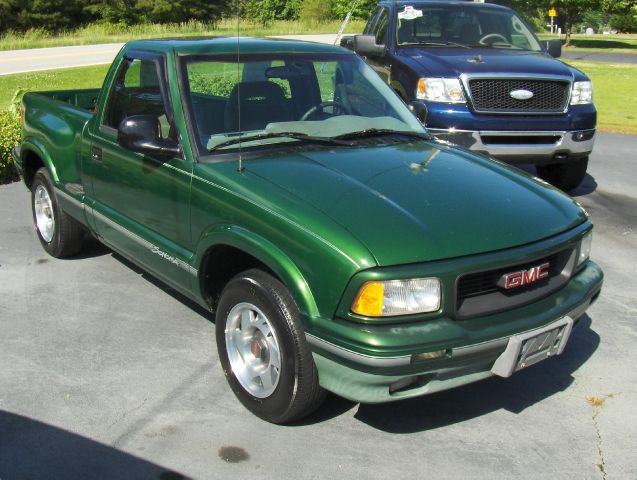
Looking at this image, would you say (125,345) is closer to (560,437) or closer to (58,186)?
(58,186)

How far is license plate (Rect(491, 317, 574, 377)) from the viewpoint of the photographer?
134 inches

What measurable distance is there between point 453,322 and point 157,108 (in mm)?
2359

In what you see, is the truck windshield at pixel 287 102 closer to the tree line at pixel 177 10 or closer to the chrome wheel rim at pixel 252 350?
the chrome wheel rim at pixel 252 350

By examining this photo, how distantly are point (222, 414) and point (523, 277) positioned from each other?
165 centimetres

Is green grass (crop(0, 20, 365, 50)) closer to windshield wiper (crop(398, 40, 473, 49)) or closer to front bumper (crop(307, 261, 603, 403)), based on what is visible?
windshield wiper (crop(398, 40, 473, 49))

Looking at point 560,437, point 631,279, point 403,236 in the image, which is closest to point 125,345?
point 403,236

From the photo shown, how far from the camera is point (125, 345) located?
15.4ft

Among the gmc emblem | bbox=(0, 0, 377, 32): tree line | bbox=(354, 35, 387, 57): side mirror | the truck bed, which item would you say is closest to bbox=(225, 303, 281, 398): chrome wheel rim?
the gmc emblem

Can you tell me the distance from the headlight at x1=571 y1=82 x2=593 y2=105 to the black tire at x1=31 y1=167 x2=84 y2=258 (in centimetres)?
507

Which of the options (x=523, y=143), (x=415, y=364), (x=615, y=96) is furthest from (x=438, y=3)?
(x=615, y=96)

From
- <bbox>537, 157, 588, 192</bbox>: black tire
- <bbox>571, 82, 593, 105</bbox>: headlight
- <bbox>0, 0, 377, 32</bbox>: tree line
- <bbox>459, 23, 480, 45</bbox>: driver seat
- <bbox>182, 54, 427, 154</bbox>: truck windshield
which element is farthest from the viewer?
<bbox>0, 0, 377, 32</bbox>: tree line

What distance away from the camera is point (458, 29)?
891 centimetres

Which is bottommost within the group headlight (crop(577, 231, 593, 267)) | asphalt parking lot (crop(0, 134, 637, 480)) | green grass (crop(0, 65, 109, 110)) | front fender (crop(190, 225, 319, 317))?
green grass (crop(0, 65, 109, 110))

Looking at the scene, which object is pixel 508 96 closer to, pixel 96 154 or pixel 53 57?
pixel 96 154
